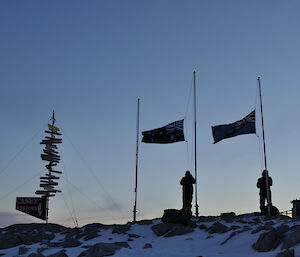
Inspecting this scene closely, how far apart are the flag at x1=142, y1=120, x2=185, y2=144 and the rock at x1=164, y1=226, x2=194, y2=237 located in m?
9.40

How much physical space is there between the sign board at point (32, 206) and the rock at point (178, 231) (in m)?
Answer: 15.9

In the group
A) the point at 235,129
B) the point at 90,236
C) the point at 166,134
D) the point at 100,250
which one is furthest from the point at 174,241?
the point at 166,134

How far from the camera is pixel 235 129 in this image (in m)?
25.8

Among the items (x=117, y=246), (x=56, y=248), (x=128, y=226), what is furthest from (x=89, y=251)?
(x=128, y=226)

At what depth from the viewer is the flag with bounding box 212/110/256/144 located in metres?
25.4

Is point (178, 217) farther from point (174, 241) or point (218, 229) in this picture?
point (218, 229)

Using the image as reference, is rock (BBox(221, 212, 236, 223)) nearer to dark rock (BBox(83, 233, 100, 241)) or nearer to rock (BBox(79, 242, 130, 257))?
dark rock (BBox(83, 233, 100, 241))

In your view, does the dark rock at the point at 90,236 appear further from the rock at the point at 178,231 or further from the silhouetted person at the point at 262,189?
the silhouetted person at the point at 262,189

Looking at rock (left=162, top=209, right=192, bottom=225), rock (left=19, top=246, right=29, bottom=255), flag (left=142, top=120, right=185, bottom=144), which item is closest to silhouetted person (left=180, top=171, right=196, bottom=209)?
rock (left=162, top=209, right=192, bottom=225)

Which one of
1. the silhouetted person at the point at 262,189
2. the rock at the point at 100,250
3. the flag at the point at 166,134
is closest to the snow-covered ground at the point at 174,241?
the rock at the point at 100,250

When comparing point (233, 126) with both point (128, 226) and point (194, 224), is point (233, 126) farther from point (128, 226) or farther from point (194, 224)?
point (128, 226)

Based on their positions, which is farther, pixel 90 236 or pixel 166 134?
pixel 166 134

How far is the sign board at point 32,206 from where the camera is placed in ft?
104

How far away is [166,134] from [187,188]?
5308 millimetres
